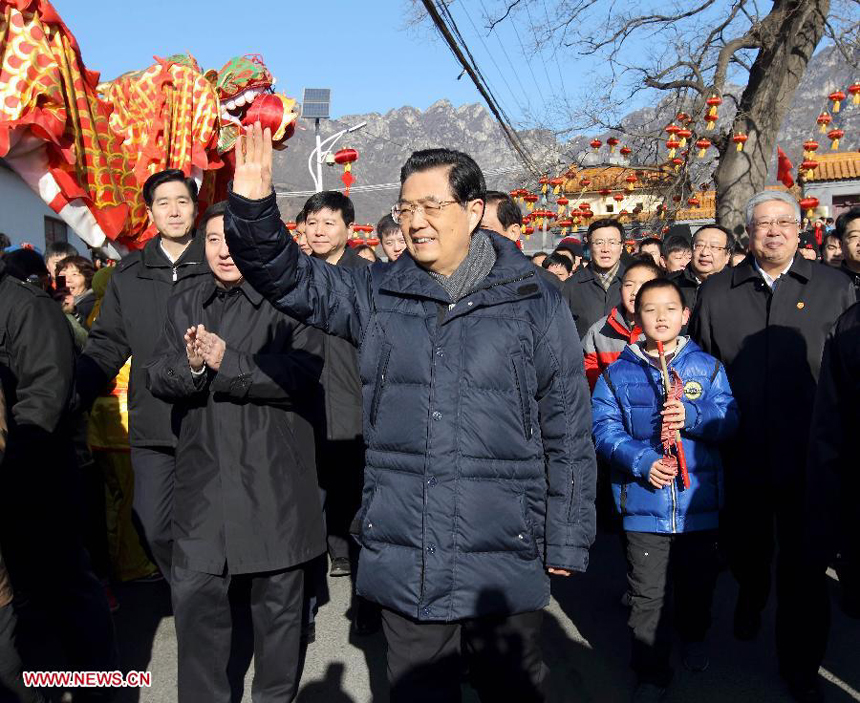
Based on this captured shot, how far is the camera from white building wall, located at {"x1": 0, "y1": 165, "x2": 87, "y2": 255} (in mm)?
15391

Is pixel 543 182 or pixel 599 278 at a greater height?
pixel 543 182

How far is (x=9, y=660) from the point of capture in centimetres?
268

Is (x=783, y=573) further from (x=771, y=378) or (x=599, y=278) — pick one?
(x=599, y=278)

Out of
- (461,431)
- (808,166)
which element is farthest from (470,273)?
(808,166)

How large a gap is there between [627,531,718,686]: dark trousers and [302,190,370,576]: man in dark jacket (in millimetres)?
1663

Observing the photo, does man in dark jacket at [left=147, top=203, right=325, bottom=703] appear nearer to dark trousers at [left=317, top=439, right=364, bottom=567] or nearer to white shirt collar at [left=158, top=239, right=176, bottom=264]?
white shirt collar at [left=158, top=239, right=176, bottom=264]

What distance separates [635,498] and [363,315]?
5.66ft

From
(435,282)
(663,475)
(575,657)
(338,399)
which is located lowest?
(575,657)

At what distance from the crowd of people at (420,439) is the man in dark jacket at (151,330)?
13 mm

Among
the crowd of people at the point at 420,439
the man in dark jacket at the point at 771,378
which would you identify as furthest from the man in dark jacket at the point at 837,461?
the man in dark jacket at the point at 771,378

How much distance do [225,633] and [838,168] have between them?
3104 centimetres

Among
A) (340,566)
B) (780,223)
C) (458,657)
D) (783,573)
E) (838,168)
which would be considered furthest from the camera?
(838,168)

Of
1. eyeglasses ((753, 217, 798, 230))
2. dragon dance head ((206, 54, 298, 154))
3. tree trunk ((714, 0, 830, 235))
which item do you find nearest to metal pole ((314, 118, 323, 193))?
tree trunk ((714, 0, 830, 235))

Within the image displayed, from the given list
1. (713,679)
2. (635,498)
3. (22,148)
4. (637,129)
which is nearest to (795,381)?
(635,498)
